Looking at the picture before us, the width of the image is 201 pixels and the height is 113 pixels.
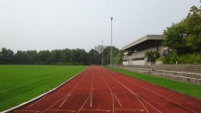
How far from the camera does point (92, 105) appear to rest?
12062mm

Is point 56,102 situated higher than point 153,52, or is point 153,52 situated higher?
point 153,52

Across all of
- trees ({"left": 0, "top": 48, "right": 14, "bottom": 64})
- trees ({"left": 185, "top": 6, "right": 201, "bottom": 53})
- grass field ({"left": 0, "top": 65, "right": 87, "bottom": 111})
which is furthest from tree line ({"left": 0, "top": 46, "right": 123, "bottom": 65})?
grass field ({"left": 0, "top": 65, "right": 87, "bottom": 111})

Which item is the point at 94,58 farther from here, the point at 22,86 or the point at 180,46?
the point at 22,86

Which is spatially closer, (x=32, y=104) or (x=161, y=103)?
(x=32, y=104)

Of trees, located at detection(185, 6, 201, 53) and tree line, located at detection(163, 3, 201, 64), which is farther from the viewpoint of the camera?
tree line, located at detection(163, 3, 201, 64)

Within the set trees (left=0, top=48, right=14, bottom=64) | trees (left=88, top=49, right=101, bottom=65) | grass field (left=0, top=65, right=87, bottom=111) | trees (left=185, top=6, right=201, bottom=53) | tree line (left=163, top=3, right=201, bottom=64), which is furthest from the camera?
trees (left=88, top=49, right=101, bottom=65)

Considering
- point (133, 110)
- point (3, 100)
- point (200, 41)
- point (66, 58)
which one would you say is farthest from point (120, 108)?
point (66, 58)

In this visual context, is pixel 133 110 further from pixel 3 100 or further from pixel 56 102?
pixel 3 100

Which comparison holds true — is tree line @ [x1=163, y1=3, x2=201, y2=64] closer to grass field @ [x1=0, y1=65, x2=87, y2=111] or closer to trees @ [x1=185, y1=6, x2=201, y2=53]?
trees @ [x1=185, y1=6, x2=201, y2=53]

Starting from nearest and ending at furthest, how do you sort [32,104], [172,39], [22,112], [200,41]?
[22,112] < [32,104] < [200,41] < [172,39]

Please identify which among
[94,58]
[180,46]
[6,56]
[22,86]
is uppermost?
[94,58]

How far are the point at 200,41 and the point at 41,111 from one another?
88.1ft

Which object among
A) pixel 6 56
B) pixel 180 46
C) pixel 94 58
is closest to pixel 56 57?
pixel 94 58

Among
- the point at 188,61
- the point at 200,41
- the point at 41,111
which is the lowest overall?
the point at 41,111
